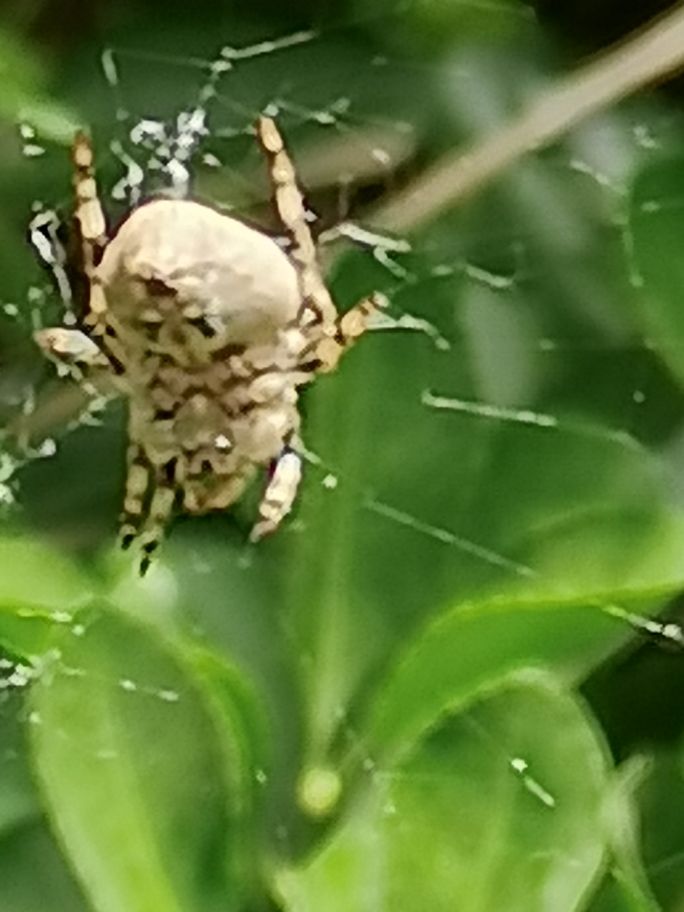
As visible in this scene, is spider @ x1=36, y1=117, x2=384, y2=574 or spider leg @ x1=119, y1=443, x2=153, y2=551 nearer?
spider @ x1=36, y1=117, x2=384, y2=574

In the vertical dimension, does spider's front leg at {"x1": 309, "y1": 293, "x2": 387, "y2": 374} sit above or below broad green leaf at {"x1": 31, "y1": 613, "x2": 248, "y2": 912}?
above

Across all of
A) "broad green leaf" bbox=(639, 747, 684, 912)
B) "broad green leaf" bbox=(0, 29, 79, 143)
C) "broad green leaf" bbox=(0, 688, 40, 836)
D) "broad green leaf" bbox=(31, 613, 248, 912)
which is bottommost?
"broad green leaf" bbox=(0, 688, 40, 836)

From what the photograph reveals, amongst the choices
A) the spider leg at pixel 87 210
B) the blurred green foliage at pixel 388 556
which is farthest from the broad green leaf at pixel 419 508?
the spider leg at pixel 87 210

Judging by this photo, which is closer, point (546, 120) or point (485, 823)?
point (485, 823)

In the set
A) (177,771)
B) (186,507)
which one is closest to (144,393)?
(186,507)

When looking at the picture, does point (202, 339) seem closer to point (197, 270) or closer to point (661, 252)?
point (197, 270)

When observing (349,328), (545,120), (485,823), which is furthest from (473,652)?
(545,120)

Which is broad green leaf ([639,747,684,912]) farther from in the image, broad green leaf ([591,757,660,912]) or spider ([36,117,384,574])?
spider ([36,117,384,574])

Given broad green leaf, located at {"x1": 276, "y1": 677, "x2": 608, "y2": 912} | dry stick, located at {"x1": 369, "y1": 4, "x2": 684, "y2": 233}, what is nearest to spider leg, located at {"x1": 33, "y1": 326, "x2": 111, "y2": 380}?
dry stick, located at {"x1": 369, "y1": 4, "x2": 684, "y2": 233}
